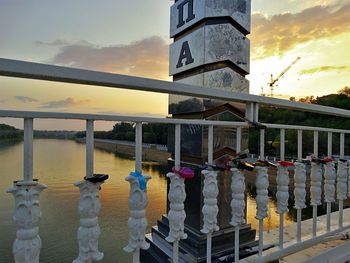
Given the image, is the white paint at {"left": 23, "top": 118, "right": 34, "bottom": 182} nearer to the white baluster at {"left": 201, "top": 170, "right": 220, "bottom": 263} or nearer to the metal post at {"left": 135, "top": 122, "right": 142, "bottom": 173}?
the metal post at {"left": 135, "top": 122, "right": 142, "bottom": 173}

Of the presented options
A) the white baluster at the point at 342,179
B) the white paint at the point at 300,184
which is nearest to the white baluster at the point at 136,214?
the white paint at the point at 300,184

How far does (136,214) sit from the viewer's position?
78cm

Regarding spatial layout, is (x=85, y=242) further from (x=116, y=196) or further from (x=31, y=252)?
(x=116, y=196)

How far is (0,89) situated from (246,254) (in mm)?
1244

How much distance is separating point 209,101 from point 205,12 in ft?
1.52

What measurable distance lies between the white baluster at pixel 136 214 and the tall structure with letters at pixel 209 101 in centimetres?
46

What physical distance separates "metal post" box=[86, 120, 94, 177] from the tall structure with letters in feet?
1.84

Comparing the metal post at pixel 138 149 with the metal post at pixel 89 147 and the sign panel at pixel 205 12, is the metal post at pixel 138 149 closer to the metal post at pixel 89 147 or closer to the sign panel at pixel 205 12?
the metal post at pixel 89 147

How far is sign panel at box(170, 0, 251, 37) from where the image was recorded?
1.29 metres

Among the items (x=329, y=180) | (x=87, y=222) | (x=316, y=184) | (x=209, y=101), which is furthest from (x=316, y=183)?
(x=87, y=222)

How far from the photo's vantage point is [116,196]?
298 centimetres

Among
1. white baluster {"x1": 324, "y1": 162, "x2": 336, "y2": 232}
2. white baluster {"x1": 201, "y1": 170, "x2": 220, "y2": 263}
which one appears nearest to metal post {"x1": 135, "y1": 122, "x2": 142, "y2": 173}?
white baluster {"x1": 201, "y1": 170, "x2": 220, "y2": 263}

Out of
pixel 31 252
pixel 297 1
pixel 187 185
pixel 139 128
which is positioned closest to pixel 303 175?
pixel 187 185

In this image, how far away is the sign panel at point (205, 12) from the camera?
129cm
